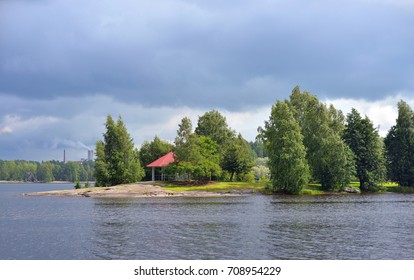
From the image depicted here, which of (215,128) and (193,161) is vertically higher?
(215,128)

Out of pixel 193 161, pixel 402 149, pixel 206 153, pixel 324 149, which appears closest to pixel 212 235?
pixel 324 149

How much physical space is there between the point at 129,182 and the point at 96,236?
76028 mm

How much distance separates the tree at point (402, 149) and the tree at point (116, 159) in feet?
201

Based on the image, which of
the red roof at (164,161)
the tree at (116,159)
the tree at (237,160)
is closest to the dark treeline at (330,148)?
the tree at (237,160)

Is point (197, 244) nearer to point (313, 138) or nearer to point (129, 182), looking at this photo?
point (313, 138)

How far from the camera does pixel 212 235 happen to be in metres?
36.9

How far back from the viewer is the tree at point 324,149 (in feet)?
319

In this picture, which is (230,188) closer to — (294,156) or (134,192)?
(294,156)

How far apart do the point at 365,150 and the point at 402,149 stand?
11.5 m

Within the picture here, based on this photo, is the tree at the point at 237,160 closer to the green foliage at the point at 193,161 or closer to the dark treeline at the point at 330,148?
the green foliage at the point at 193,161

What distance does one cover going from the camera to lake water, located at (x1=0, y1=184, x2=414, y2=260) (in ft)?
97.3

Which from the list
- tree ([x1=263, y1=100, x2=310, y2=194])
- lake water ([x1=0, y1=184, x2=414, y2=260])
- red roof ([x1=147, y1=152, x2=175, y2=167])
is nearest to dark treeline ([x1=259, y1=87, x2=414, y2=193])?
tree ([x1=263, y1=100, x2=310, y2=194])
